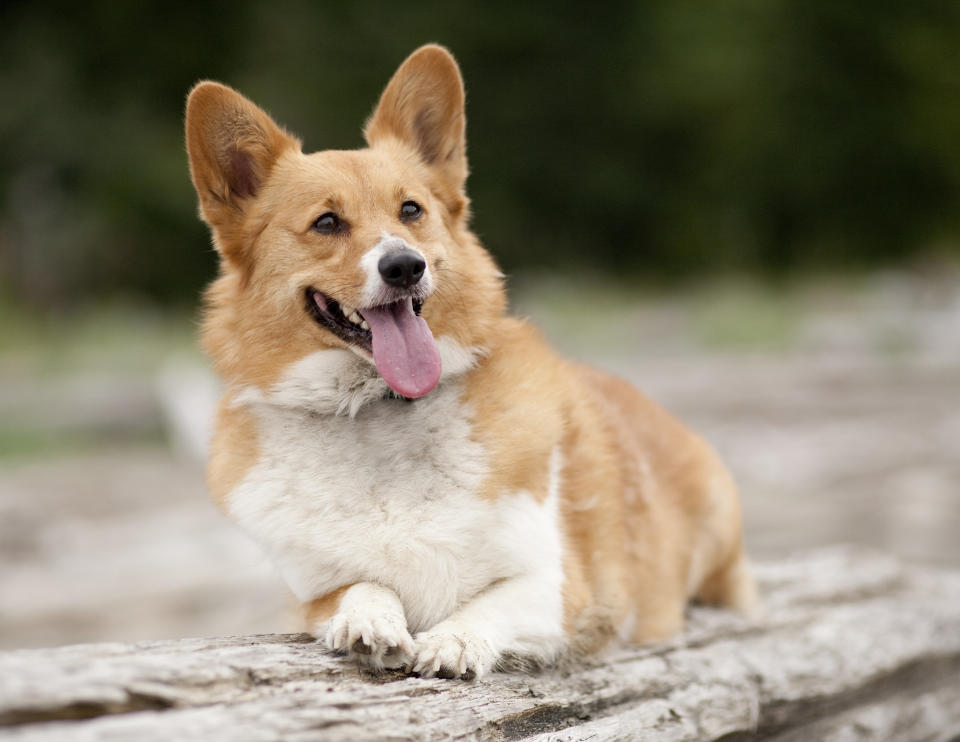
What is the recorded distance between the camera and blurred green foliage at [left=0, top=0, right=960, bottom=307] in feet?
63.8

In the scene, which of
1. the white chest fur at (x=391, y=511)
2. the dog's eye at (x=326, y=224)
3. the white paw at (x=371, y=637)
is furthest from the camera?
the dog's eye at (x=326, y=224)

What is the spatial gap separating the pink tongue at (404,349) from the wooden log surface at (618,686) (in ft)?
2.50

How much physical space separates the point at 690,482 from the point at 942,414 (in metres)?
7.09

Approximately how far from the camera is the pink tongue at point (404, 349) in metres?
3.00

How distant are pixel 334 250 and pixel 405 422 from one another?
58 centimetres

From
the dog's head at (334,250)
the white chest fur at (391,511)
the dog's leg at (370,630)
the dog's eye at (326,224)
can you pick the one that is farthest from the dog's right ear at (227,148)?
the dog's leg at (370,630)

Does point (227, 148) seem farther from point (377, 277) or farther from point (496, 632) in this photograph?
point (496, 632)

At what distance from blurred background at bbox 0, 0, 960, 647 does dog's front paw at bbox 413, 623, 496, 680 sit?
10.2ft

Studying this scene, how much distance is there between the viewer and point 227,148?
343 cm

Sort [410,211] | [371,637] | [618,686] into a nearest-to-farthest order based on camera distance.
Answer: [371,637] → [618,686] → [410,211]

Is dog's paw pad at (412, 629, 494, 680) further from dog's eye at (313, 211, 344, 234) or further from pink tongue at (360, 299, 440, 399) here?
dog's eye at (313, 211, 344, 234)

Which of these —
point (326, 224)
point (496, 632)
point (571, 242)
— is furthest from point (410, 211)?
point (571, 242)

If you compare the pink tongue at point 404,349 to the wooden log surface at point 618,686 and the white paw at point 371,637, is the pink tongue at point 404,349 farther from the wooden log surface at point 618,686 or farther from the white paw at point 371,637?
the wooden log surface at point 618,686

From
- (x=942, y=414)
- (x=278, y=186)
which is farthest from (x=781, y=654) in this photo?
(x=942, y=414)
